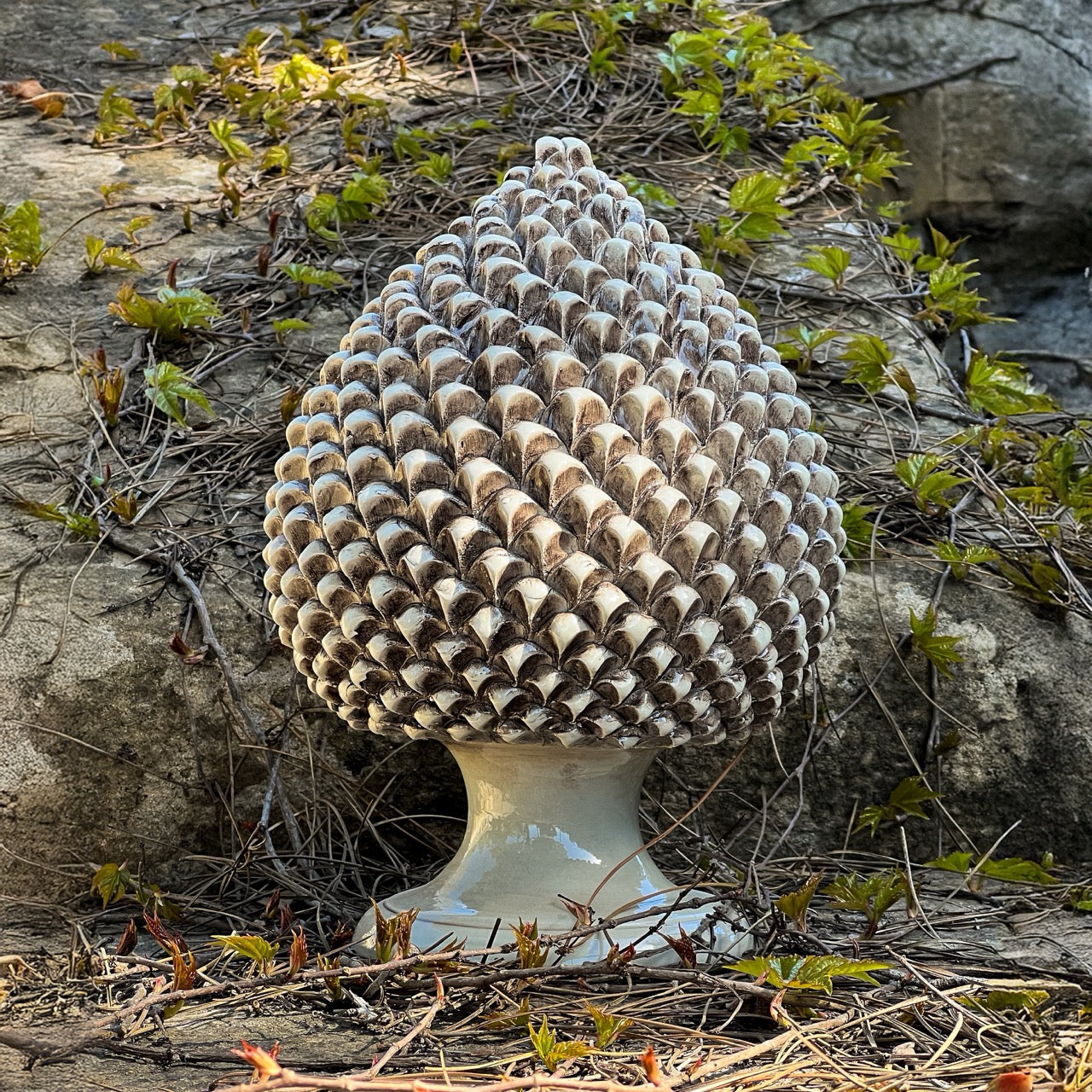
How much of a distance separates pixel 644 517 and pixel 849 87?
3.30 metres

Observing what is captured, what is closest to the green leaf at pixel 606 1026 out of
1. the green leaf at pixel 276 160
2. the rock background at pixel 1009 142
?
the green leaf at pixel 276 160

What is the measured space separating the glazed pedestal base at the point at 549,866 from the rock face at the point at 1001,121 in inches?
123

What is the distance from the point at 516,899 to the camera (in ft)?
4.81

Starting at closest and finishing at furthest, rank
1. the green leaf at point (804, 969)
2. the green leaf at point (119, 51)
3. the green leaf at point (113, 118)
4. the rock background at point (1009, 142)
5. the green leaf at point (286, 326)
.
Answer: the green leaf at point (804, 969), the green leaf at point (286, 326), the green leaf at point (113, 118), the green leaf at point (119, 51), the rock background at point (1009, 142)

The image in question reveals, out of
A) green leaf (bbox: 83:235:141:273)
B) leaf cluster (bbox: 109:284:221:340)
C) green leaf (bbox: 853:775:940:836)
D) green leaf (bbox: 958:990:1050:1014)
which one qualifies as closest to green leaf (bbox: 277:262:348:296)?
leaf cluster (bbox: 109:284:221:340)

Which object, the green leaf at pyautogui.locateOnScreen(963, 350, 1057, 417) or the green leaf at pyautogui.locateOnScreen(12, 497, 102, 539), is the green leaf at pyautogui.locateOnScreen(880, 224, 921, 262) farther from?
the green leaf at pyautogui.locateOnScreen(12, 497, 102, 539)

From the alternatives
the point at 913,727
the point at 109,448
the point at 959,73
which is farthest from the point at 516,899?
the point at 959,73

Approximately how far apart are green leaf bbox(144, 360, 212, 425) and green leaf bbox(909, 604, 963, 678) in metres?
1.23

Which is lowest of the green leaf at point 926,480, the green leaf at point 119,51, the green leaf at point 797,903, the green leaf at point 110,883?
the green leaf at point 110,883

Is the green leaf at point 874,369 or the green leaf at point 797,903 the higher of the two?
the green leaf at point 874,369

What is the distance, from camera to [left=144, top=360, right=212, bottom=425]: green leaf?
217 cm

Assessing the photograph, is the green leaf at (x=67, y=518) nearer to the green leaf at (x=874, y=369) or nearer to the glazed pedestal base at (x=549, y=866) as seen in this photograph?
the glazed pedestal base at (x=549, y=866)

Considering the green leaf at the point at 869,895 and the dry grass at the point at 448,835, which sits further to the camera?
the green leaf at the point at 869,895

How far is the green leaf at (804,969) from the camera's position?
4.00 ft
